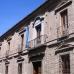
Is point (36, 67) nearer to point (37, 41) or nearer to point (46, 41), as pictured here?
point (37, 41)

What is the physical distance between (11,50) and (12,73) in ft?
8.74

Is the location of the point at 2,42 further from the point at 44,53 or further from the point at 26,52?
the point at 44,53

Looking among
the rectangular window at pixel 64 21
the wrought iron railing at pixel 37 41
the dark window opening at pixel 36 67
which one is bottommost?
the dark window opening at pixel 36 67

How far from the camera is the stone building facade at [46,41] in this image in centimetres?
1405

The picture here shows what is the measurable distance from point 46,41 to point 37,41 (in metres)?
1.73

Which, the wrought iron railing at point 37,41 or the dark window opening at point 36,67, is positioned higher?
the wrought iron railing at point 37,41

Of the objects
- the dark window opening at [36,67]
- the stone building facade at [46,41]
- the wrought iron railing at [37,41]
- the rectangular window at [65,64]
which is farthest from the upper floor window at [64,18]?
the dark window opening at [36,67]

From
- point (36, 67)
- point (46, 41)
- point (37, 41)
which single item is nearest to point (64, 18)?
point (46, 41)

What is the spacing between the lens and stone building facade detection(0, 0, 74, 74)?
14055mm

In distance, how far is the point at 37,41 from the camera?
1822 centimetres

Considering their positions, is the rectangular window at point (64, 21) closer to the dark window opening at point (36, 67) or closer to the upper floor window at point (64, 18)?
the upper floor window at point (64, 18)

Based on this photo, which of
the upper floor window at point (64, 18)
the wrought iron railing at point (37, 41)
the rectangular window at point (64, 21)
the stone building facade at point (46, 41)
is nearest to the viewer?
the stone building facade at point (46, 41)

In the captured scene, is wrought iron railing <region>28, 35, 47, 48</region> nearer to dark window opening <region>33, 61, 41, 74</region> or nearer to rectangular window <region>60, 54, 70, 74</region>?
dark window opening <region>33, 61, 41, 74</region>

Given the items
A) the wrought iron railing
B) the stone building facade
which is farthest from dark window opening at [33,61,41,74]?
the wrought iron railing
